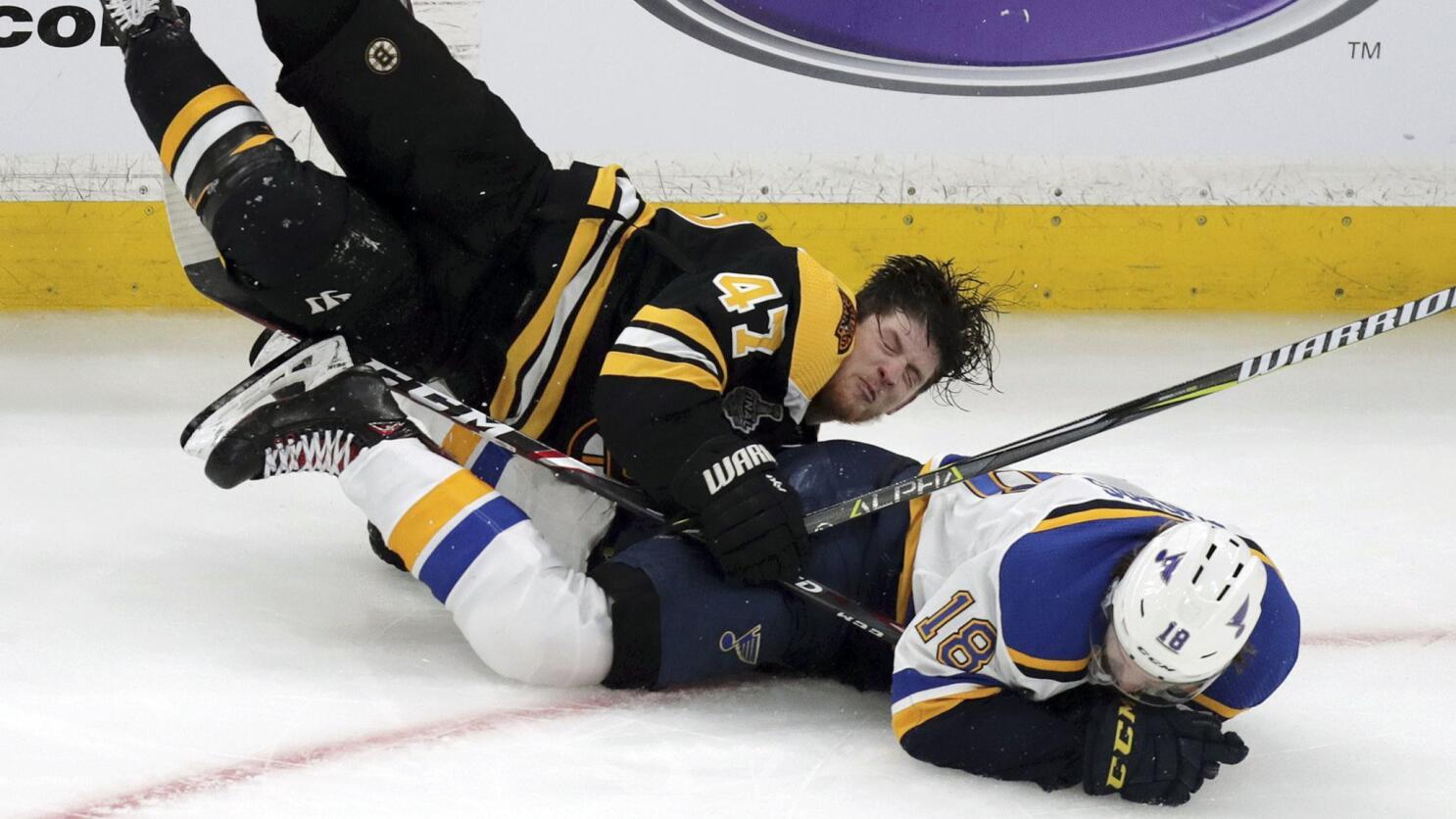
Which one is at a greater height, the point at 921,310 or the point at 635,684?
the point at 921,310

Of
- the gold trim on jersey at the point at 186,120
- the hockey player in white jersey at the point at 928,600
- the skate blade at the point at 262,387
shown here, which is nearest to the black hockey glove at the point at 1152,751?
the hockey player in white jersey at the point at 928,600

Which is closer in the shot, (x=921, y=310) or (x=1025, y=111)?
(x=921, y=310)

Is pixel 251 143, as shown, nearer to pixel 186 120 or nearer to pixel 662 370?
pixel 186 120

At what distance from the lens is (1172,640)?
1655mm

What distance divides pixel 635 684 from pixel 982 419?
162cm

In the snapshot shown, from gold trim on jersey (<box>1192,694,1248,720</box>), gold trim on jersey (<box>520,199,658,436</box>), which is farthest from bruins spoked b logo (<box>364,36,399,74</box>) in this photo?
gold trim on jersey (<box>1192,694,1248,720</box>)

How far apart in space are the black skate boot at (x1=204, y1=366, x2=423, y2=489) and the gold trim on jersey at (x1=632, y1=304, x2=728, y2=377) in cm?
36

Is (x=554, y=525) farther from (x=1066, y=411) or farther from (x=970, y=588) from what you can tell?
(x=1066, y=411)

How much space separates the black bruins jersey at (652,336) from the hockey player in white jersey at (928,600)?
0.33 feet

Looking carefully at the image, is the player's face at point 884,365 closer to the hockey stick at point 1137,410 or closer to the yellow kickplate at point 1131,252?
the hockey stick at point 1137,410

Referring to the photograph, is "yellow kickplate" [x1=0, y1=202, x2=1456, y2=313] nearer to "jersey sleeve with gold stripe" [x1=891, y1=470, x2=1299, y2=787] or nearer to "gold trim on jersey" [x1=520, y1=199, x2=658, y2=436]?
"gold trim on jersey" [x1=520, y1=199, x2=658, y2=436]

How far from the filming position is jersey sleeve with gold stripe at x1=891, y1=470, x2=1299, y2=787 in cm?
176

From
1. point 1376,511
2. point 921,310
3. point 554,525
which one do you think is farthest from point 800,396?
point 1376,511

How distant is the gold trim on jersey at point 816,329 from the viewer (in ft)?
7.14
